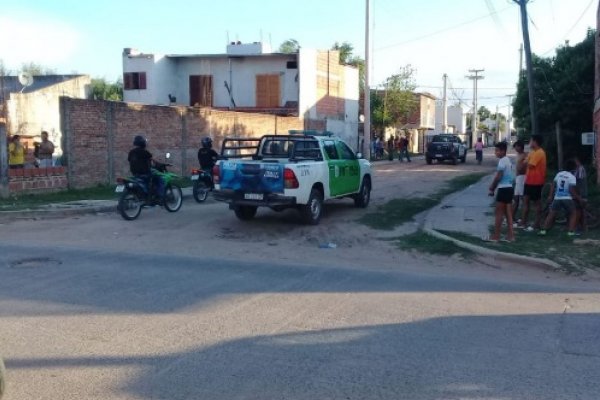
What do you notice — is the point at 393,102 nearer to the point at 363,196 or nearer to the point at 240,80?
the point at 240,80

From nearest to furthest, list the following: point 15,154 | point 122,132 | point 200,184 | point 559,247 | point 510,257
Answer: point 510,257 < point 559,247 < point 15,154 < point 200,184 < point 122,132

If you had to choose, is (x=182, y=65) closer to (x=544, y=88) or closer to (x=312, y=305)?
(x=544, y=88)

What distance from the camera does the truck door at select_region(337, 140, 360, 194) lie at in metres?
14.8

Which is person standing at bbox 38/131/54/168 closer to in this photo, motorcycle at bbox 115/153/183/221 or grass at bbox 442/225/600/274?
motorcycle at bbox 115/153/183/221

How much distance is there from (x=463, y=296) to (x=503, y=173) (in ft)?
12.5

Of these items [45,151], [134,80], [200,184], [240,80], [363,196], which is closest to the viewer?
[363,196]

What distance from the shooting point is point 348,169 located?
15.0 meters

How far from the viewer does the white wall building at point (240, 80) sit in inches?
1563

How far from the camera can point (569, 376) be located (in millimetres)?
4945

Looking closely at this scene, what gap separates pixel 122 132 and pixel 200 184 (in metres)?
5.11

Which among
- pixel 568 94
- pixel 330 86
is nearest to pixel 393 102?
pixel 330 86

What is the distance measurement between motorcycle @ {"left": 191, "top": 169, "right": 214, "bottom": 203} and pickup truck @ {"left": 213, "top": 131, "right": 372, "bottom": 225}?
3.24m

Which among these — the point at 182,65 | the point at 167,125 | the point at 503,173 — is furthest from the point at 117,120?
the point at 182,65

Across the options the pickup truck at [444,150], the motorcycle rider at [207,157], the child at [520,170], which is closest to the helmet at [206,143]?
the motorcycle rider at [207,157]
